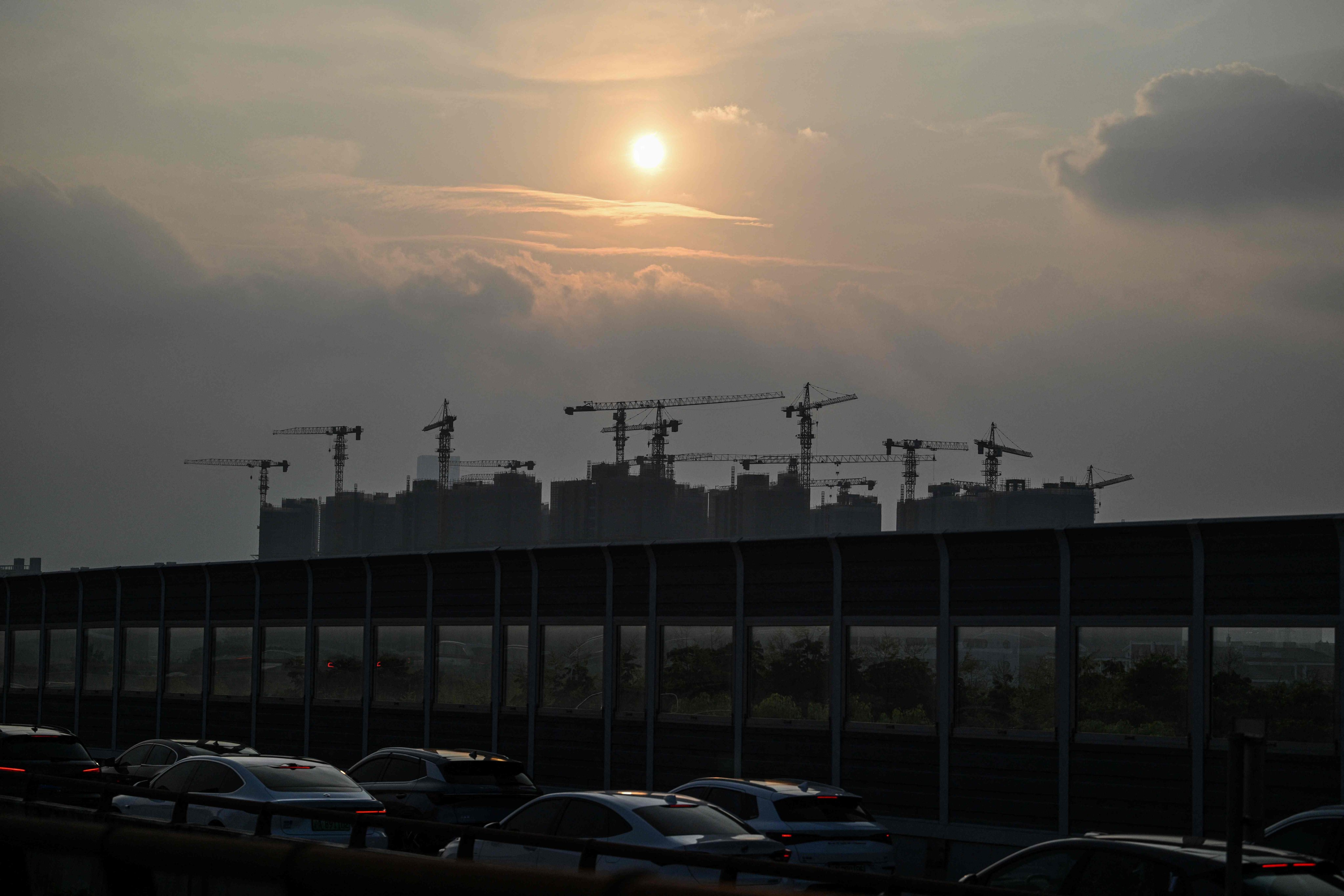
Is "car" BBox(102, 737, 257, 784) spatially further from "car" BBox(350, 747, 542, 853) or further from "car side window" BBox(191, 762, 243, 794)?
"car side window" BBox(191, 762, 243, 794)

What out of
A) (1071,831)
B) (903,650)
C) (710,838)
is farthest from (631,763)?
(710,838)

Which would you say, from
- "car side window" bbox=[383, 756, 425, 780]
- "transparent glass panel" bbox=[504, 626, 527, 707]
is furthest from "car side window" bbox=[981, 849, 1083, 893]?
"transparent glass panel" bbox=[504, 626, 527, 707]

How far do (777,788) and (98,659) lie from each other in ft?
74.5

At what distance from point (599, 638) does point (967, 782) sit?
6699 mm

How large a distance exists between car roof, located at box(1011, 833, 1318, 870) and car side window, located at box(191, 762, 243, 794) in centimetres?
1011

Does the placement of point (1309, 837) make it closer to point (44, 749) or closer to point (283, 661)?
point (44, 749)

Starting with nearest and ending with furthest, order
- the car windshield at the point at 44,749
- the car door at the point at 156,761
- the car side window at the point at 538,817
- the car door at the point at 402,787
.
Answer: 1. the car side window at the point at 538,817
2. the car door at the point at 402,787
3. the car door at the point at 156,761
4. the car windshield at the point at 44,749

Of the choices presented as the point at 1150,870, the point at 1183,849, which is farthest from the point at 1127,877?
the point at 1183,849

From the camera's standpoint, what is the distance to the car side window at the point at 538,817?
1352cm

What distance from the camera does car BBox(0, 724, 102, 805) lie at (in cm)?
2153

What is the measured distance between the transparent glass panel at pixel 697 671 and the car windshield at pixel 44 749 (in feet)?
30.0

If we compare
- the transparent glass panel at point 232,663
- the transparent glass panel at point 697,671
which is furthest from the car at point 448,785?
the transparent glass panel at point 232,663

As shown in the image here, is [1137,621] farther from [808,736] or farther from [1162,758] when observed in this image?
[808,736]

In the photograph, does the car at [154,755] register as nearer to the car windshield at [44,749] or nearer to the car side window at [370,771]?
the car windshield at [44,749]
